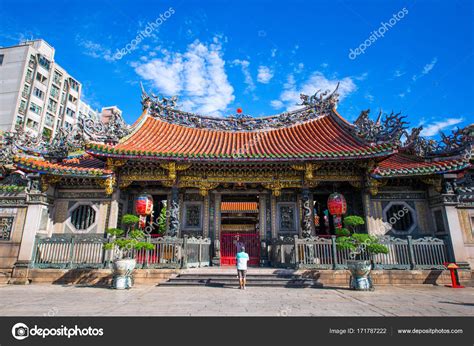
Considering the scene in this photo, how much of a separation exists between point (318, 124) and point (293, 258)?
7.76 meters

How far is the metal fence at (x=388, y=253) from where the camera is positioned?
9500mm

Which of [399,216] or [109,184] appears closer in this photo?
[109,184]

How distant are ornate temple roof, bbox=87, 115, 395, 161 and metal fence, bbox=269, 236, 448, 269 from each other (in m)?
3.26

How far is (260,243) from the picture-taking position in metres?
12.0

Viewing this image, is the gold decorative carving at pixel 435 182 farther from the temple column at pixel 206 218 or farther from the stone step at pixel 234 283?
the temple column at pixel 206 218

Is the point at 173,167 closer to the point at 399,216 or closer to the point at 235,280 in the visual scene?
the point at 235,280

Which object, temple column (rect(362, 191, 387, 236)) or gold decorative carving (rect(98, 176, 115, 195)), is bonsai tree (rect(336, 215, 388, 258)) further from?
gold decorative carving (rect(98, 176, 115, 195))

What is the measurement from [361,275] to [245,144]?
25.3 ft

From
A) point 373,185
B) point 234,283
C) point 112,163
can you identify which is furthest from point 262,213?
point 112,163

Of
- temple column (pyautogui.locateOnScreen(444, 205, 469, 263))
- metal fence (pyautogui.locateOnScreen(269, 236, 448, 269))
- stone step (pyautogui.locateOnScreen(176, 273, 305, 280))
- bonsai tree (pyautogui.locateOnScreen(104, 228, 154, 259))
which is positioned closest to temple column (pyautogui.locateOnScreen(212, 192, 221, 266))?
stone step (pyautogui.locateOnScreen(176, 273, 305, 280))

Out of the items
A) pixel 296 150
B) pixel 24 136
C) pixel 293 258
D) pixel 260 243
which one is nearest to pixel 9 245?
pixel 24 136

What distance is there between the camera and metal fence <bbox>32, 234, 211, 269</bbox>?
9.67 metres

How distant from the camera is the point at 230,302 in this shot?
20.0 ft

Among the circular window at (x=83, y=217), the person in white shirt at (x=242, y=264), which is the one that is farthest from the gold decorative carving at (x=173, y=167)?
the person in white shirt at (x=242, y=264)
